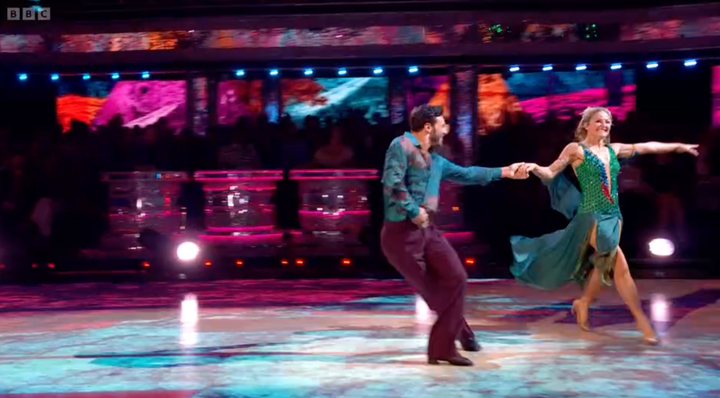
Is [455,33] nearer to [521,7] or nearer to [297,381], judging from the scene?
[521,7]

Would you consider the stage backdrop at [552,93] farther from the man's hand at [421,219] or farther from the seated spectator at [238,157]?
the man's hand at [421,219]

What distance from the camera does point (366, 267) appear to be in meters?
12.4

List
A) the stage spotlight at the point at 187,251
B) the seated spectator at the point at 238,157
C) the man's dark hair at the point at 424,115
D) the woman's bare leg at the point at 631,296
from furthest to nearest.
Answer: the seated spectator at the point at 238,157
the stage spotlight at the point at 187,251
the woman's bare leg at the point at 631,296
the man's dark hair at the point at 424,115

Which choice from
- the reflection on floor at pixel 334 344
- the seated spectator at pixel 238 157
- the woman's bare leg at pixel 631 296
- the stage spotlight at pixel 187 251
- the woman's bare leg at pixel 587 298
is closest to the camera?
the reflection on floor at pixel 334 344

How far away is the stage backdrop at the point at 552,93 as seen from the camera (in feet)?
44.6

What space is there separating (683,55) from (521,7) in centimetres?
207

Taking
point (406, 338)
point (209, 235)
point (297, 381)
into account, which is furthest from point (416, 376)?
point (209, 235)

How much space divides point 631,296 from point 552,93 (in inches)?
258

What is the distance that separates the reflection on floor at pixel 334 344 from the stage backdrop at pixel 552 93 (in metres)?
3.24

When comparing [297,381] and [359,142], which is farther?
[359,142]

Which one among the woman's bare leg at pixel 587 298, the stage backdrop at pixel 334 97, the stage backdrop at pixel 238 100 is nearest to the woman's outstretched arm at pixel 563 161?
the woman's bare leg at pixel 587 298

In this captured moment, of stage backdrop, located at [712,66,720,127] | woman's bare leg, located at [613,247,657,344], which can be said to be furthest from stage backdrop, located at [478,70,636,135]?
woman's bare leg, located at [613,247,657,344]

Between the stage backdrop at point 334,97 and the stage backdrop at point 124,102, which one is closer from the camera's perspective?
the stage backdrop at point 334,97

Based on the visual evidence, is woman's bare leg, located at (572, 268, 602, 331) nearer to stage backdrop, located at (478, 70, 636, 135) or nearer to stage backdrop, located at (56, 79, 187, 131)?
stage backdrop, located at (478, 70, 636, 135)
